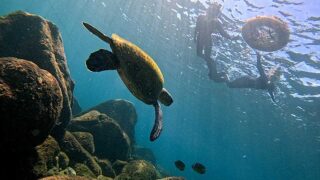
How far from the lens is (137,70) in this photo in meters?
5.54

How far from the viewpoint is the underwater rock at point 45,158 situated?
259 inches

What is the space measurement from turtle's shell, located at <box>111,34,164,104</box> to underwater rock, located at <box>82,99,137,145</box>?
40.4 ft

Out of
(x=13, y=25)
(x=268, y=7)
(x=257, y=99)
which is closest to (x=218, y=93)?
(x=257, y=99)

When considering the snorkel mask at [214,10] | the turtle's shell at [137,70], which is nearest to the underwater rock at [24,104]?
the turtle's shell at [137,70]

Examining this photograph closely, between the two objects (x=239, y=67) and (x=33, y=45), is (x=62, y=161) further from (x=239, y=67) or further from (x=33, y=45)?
(x=239, y=67)

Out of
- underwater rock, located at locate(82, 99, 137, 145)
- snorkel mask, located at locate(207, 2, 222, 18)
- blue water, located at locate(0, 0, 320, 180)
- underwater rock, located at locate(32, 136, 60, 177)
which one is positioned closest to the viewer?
underwater rock, located at locate(32, 136, 60, 177)

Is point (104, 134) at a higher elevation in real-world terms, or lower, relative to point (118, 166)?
higher

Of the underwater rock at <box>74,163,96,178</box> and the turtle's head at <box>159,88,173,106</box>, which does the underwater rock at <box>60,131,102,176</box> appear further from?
the turtle's head at <box>159,88,173,106</box>

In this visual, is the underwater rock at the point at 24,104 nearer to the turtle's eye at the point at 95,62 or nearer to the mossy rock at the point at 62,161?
the turtle's eye at the point at 95,62

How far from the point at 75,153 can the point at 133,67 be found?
204 inches

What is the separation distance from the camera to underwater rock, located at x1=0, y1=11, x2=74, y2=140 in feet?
28.6

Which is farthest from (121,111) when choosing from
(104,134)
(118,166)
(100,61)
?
(100,61)

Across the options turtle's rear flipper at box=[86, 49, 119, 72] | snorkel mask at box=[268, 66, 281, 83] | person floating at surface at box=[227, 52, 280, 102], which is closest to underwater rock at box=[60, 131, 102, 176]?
turtle's rear flipper at box=[86, 49, 119, 72]

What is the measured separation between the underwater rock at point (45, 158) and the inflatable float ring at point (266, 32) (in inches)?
426
